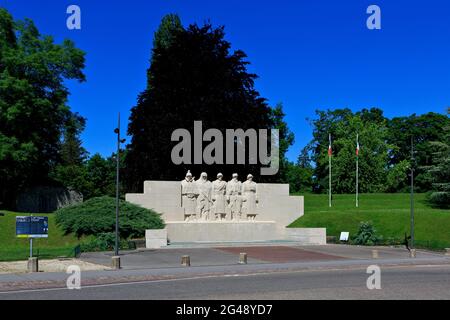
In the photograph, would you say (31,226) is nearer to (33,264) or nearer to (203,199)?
(33,264)

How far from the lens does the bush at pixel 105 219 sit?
3559cm

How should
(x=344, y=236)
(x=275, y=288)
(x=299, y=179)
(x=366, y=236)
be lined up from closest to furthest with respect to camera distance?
(x=275, y=288), (x=366, y=236), (x=344, y=236), (x=299, y=179)

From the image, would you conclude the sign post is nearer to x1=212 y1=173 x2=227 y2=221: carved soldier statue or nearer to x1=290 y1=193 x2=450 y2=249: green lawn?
x1=212 y1=173 x2=227 y2=221: carved soldier statue

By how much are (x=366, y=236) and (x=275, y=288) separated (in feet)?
75.0

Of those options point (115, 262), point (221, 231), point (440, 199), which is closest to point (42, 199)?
point (221, 231)

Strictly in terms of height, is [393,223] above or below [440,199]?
below

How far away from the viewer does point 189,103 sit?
2026 inches

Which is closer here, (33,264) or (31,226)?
(33,264)

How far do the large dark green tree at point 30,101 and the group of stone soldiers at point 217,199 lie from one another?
16.7m

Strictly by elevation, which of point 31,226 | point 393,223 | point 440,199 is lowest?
point 393,223

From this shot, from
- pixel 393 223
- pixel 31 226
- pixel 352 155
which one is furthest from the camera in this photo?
pixel 352 155

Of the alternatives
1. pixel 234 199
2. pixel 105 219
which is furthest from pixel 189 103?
pixel 105 219

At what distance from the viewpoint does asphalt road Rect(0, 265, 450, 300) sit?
15508 mm
